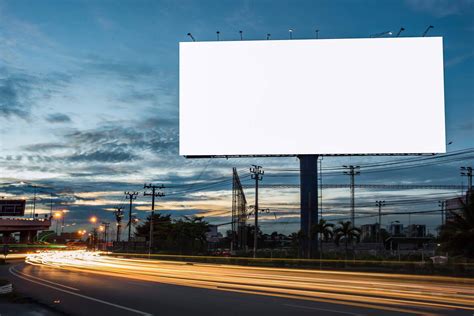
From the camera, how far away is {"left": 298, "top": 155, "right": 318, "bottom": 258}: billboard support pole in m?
49.8

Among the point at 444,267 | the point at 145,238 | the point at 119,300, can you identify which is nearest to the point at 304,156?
the point at 444,267

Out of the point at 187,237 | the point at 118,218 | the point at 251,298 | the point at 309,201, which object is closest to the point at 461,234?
the point at 251,298

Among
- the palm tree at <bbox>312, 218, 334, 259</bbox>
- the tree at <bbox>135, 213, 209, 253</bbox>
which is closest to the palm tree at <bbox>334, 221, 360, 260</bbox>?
the palm tree at <bbox>312, 218, 334, 259</bbox>

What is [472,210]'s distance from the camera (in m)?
32.2

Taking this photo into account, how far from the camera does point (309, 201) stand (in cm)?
5272

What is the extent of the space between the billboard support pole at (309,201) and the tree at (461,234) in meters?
18.2

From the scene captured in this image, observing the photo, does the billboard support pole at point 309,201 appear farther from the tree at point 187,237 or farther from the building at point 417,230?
the building at point 417,230

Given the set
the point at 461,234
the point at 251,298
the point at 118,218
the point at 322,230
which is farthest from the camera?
the point at 118,218

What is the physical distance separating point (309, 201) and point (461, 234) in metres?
22.0

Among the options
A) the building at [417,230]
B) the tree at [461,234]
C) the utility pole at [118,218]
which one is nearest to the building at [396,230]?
the building at [417,230]

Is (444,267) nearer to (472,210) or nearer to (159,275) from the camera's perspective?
(472,210)

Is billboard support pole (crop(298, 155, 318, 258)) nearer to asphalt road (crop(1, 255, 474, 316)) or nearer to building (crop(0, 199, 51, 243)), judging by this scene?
asphalt road (crop(1, 255, 474, 316))

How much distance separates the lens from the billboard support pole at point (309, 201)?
49.8 m

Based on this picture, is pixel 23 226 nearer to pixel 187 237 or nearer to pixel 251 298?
pixel 187 237
